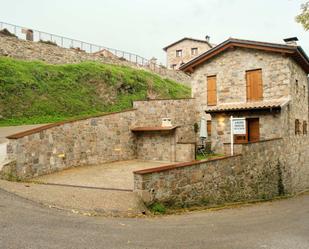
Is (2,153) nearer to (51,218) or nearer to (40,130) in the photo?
(40,130)

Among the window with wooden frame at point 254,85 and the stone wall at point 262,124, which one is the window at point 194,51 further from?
the stone wall at point 262,124

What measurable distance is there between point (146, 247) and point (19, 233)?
7.63 feet

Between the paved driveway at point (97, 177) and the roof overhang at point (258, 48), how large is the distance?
845cm

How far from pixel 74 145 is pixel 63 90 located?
1037cm

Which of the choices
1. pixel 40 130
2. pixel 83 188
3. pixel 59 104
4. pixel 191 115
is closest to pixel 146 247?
pixel 83 188

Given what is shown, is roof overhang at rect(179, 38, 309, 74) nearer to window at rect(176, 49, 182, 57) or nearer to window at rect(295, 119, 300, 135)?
window at rect(295, 119, 300, 135)

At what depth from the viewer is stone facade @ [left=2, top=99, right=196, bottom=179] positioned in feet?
36.7

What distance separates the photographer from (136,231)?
646cm

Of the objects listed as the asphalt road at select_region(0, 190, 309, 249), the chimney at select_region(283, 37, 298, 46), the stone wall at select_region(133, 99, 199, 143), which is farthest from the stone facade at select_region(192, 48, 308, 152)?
the asphalt road at select_region(0, 190, 309, 249)

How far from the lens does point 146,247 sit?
5473mm

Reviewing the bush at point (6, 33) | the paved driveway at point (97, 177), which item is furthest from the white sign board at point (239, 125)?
the bush at point (6, 33)

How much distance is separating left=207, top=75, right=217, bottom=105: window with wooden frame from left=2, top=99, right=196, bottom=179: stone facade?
1.23m

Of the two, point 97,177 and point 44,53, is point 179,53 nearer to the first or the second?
point 44,53

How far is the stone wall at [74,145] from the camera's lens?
1103cm
